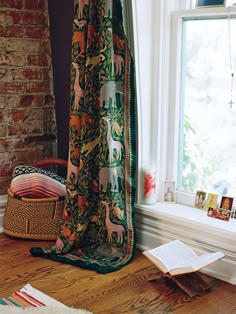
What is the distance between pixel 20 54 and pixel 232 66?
127 centimetres

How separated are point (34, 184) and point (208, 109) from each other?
1.01 m

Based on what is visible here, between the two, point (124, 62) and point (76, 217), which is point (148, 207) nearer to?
point (76, 217)

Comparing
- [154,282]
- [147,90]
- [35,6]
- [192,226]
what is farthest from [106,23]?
[154,282]

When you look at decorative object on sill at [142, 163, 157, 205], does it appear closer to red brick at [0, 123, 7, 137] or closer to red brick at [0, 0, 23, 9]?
red brick at [0, 123, 7, 137]

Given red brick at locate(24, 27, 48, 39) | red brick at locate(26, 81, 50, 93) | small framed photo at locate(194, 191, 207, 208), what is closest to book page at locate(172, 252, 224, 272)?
small framed photo at locate(194, 191, 207, 208)

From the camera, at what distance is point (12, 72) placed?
3094 mm

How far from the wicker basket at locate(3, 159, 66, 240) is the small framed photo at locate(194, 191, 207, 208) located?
0.72 meters

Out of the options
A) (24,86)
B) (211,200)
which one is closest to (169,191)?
(211,200)

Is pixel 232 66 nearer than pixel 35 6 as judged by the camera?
Yes

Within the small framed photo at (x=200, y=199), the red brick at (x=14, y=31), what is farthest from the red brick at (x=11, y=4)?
the small framed photo at (x=200, y=199)

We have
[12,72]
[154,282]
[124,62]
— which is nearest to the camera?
[154,282]

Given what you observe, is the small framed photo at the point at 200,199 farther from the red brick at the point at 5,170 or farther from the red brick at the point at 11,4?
the red brick at the point at 11,4

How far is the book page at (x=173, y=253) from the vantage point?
2.36 m

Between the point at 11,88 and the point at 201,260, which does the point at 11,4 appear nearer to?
the point at 11,88
